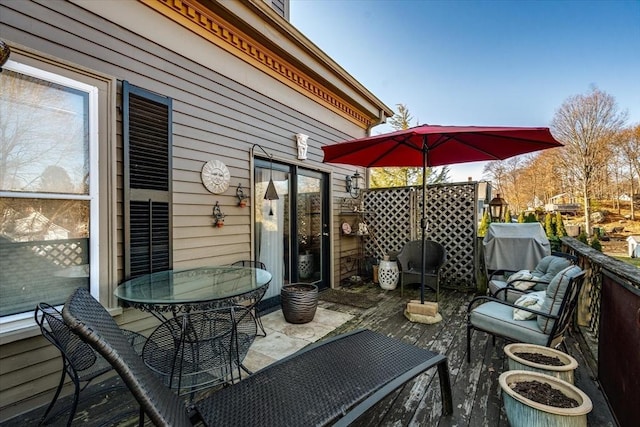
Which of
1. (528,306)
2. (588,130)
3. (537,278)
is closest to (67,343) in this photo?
(528,306)

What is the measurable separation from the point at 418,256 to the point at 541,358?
2.99 meters

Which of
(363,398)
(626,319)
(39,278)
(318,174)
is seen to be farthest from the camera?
(318,174)

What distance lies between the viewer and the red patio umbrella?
2719 millimetres

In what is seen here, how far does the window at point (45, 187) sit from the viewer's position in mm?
1952

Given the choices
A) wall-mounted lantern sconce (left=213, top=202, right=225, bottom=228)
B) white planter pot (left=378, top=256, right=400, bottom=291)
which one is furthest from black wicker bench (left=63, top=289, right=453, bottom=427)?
white planter pot (left=378, top=256, right=400, bottom=291)

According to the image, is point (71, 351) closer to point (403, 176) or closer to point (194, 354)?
point (194, 354)

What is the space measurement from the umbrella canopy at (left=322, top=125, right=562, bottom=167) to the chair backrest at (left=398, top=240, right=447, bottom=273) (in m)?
1.43

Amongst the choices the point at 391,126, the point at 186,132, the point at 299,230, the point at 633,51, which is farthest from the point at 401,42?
the point at 633,51

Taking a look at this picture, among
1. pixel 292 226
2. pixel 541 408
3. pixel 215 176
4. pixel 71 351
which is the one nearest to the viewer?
pixel 541 408

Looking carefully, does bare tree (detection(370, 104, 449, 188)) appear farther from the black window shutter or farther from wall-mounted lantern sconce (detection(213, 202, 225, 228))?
the black window shutter

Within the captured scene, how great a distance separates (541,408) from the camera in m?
1.44

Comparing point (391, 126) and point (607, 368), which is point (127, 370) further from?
point (391, 126)

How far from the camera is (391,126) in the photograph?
42.9 ft

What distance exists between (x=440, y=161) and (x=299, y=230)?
7.92 feet
